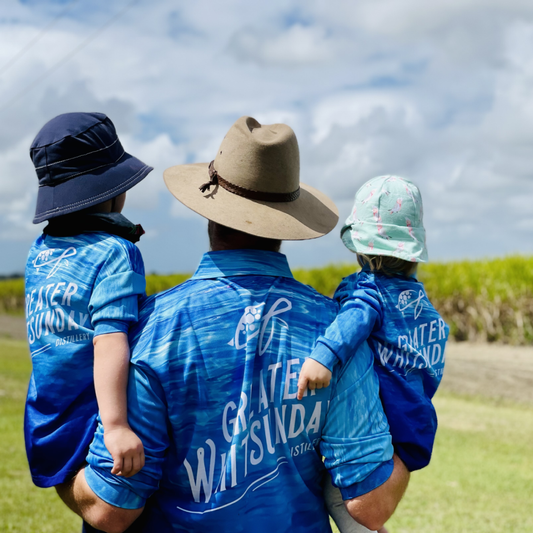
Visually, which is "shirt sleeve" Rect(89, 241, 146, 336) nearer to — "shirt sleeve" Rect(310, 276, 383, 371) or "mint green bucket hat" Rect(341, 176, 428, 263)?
"shirt sleeve" Rect(310, 276, 383, 371)

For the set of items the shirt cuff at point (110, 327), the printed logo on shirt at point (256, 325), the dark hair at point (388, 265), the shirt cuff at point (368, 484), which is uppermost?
the printed logo on shirt at point (256, 325)

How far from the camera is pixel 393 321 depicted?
70.4 inches

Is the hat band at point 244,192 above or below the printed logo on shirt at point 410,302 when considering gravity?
above

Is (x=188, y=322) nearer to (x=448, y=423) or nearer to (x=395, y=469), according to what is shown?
(x=395, y=469)

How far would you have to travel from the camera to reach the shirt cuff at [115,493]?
149 cm

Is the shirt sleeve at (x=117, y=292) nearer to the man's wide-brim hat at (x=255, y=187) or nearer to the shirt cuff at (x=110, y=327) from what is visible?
the shirt cuff at (x=110, y=327)

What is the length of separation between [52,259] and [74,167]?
302mm

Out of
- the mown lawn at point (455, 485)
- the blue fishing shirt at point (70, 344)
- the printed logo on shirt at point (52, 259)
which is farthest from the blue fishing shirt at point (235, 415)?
the mown lawn at point (455, 485)

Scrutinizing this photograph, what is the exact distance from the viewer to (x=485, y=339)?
14.9 m

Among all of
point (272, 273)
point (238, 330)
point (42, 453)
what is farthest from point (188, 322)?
point (42, 453)

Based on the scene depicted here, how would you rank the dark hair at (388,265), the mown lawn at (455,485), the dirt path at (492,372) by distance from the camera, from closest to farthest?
the dark hair at (388,265)
the mown lawn at (455,485)
the dirt path at (492,372)

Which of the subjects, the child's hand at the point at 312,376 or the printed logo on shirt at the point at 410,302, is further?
the printed logo on shirt at the point at 410,302

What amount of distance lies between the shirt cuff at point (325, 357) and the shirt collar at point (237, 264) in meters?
0.22

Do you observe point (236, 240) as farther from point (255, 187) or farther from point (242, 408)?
point (242, 408)
